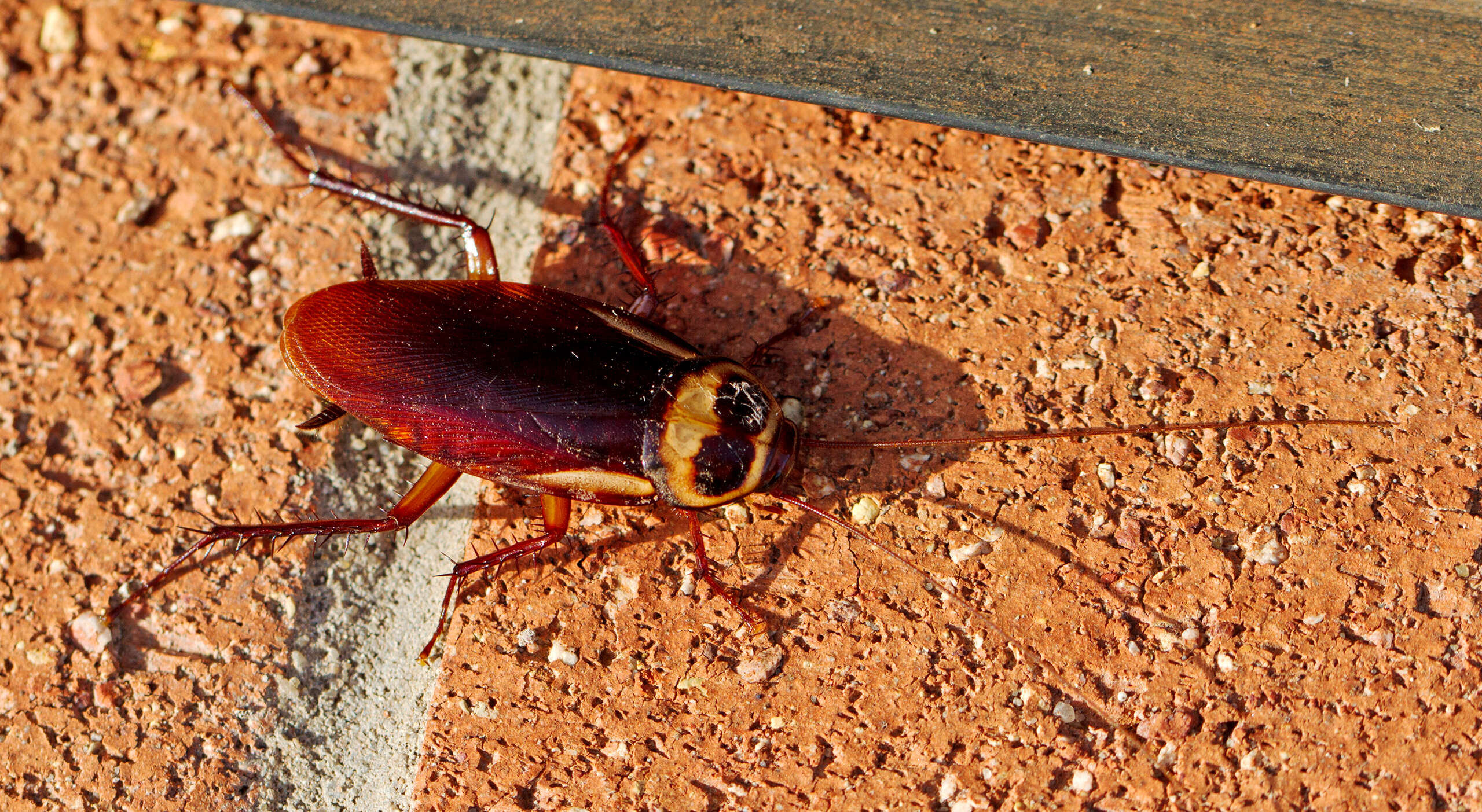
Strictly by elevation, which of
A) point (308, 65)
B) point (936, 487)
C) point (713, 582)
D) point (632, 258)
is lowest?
point (713, 582)

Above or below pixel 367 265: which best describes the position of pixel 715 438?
below

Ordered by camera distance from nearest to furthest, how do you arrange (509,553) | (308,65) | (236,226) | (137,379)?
(509,553) < (137,379) < (236,226) < (308,65)

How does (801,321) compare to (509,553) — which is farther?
(801,321)

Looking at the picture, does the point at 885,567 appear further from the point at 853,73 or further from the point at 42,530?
the point at 42,530

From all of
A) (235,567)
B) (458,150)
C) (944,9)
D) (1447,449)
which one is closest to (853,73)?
(944,9)

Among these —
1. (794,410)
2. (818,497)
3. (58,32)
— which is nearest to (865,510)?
(818,497)

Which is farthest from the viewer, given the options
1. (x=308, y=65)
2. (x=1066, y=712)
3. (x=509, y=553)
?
(x=308, y=65)

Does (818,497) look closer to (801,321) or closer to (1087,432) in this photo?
(801,321)

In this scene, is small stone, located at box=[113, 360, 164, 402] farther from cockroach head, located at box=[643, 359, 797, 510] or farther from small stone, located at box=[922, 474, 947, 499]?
small stone, located at box=[922, 474, 947, 499]
